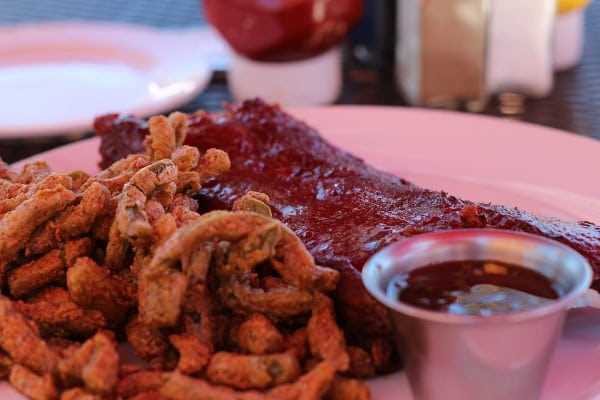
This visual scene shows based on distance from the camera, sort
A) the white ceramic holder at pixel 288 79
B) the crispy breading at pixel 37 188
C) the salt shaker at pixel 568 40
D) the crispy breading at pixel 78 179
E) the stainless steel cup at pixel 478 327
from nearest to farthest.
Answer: the stainless steel cup at pixel 478 327, the crispy breading at pixel 37 188, the crispy breading at pixel 78 179, the white ceramic holder at pixel 288 79, the salt shaker at pixel 568 40

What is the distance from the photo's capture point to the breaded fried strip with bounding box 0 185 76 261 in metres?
1.56

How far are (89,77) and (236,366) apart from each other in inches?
81.3

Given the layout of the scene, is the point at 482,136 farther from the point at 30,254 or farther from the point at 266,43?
the point at 30,254

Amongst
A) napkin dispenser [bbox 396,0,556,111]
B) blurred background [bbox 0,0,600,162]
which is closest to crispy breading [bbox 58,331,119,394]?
blurred background [bbox 0,0,600,162]

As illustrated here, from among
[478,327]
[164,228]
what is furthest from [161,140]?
[478,327]

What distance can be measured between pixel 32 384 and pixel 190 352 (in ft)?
0.81

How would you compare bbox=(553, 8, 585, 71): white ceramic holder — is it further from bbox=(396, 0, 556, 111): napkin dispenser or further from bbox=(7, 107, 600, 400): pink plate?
bbox=(7, 107, 600, 400): pink plate

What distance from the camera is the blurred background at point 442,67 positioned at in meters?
2.71

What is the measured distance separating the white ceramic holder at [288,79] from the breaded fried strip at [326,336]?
1488 millimetres

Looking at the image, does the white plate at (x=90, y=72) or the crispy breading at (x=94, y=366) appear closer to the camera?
the crispy breading at (x=94, y=366)

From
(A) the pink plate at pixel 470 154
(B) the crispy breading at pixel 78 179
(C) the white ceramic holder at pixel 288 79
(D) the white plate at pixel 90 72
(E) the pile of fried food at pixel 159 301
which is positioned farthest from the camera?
(C) the white ceramic holder at pixel 288 79

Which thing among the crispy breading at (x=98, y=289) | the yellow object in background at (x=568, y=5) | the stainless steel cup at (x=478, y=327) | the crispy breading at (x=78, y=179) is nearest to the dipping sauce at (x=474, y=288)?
the stainless steel cup at (x=478, y=327)

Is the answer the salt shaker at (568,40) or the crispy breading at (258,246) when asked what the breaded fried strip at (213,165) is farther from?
the salt shaker at (568,40)

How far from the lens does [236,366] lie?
53.8 inches
